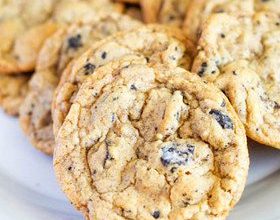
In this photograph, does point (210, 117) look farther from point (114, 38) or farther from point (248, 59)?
point (114, 38)

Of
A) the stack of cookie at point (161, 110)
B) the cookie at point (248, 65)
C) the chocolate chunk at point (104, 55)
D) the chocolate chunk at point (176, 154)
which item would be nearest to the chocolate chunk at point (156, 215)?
the stack of cookie at point (161, 110)

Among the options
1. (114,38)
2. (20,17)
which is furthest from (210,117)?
(20,17)

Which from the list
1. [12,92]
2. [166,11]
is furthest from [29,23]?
[166,11]

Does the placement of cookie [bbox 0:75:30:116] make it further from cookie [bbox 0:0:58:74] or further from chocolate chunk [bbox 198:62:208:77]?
chocolate chunk [bbox 198:62:208:77]

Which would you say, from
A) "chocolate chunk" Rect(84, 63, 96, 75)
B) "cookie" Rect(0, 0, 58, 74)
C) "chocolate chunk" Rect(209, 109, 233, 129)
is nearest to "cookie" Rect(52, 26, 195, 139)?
"chocolate chunk" Rect(84, 63, 96, 75)

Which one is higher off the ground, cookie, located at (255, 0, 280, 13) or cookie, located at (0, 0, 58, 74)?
cookie, located at (255, 0, 280, 13)

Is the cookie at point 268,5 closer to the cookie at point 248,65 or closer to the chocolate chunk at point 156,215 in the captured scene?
the cookie at point 248,65
